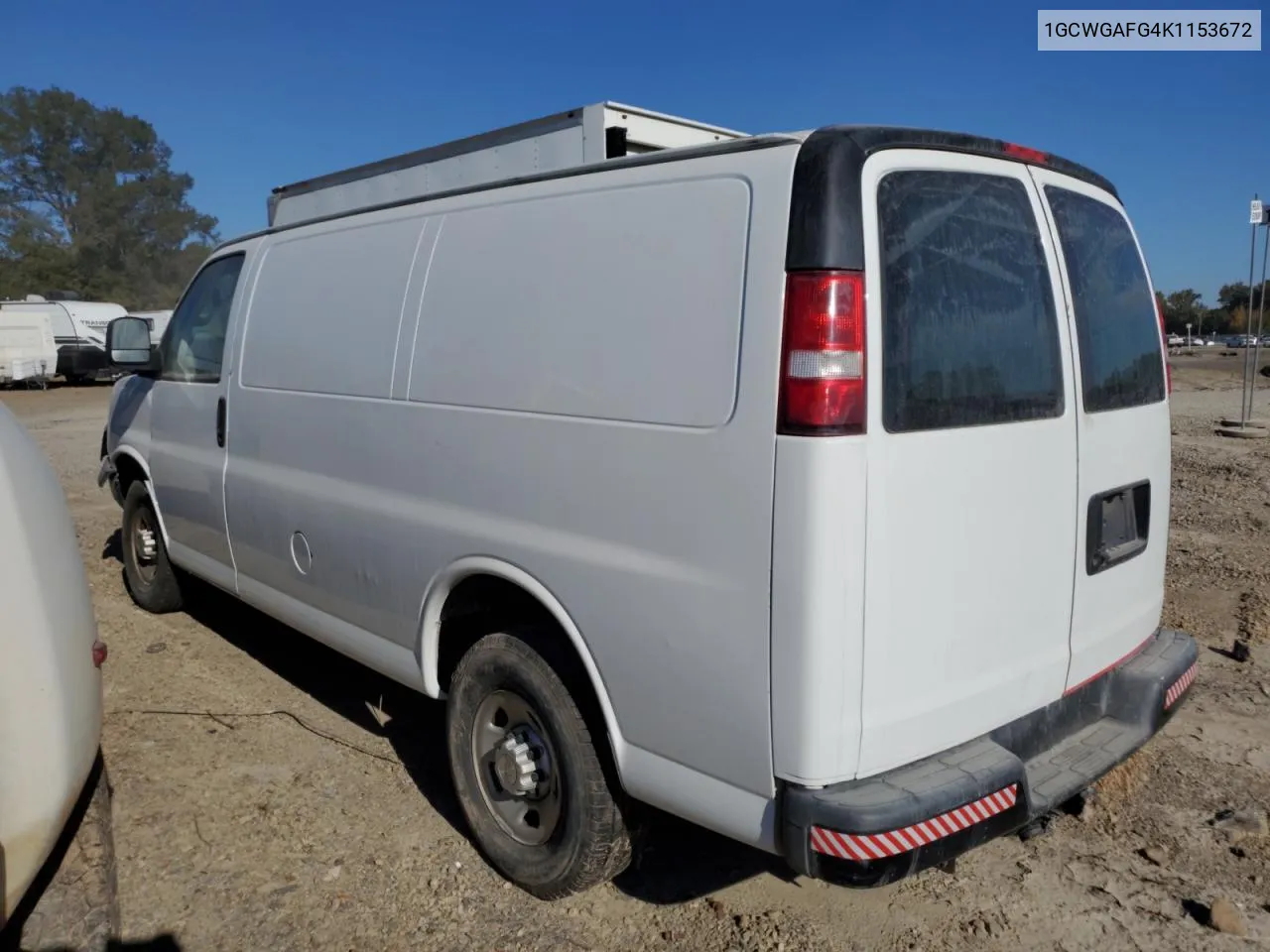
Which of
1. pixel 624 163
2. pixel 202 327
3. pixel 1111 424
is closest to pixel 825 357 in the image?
pixel 624 163

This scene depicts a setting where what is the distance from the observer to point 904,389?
2422 mm

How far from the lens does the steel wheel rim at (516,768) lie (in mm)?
3180

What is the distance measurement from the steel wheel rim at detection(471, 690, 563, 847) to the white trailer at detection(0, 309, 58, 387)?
92.4 ft

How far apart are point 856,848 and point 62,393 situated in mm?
29207

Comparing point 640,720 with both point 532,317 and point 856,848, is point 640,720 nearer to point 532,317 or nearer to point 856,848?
point 856,848

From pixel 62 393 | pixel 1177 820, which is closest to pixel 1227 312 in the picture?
pixel 62 393

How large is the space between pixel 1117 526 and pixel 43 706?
3.21 m

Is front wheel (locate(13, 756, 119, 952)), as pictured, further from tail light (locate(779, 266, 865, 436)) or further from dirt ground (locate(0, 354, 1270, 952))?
tail light (locate(779, 266, 865, 436))

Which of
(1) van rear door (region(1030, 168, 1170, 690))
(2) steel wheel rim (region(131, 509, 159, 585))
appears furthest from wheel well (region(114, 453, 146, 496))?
(1) van rear door (region(1030, 168, 1170, 690))

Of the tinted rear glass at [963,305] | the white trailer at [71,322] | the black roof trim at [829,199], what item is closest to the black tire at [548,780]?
the tinted rear glass at [963,305]

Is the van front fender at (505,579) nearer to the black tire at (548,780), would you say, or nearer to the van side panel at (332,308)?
the black tire at (548,780)

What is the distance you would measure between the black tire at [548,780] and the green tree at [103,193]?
72.7 m

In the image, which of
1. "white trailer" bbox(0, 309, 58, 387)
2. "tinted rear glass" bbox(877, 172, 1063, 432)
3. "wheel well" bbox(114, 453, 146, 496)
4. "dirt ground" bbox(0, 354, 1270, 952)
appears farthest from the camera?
"white trailer" bbox(0, 309, 58, 387)

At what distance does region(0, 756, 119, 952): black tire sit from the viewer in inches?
120
